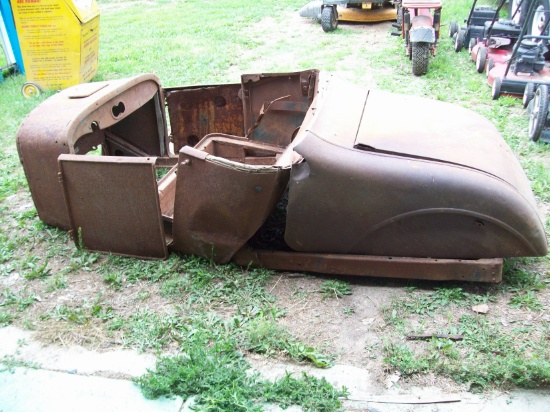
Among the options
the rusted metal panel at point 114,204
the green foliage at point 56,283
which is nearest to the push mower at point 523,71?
the rusted metal panel at point 114,204

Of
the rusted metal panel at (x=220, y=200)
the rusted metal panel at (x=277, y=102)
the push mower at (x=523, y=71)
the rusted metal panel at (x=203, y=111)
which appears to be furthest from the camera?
the push mower at (x=523, y=71)

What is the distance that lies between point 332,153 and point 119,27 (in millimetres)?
10617

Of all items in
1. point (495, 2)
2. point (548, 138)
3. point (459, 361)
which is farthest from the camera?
point (495, 2)

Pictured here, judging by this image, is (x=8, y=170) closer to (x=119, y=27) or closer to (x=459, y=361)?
(x=459, y=361)

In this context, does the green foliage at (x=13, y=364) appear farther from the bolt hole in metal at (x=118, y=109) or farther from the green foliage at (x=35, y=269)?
the bolt hole in metal at (x=118, y=109)

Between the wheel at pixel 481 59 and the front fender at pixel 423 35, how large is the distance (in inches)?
27.8

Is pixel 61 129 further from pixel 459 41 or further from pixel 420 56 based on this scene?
pixel 459 41

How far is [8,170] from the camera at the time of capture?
564 cm

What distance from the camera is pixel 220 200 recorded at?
133 inches

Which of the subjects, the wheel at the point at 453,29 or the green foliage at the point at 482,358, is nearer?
the green foliage at the point at 482,358

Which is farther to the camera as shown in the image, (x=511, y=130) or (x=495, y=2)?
(x=495, y=2)

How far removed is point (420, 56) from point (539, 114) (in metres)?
2.71

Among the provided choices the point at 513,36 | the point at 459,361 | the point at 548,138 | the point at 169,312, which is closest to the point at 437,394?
the point at 459,361

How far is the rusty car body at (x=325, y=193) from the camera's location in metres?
3.15
